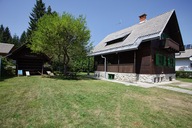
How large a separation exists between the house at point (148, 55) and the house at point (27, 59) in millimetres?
9171

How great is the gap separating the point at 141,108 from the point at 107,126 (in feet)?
7.09

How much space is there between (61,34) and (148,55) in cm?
954

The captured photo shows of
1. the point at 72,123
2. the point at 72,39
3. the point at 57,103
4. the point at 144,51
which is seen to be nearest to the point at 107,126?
the point at 72,123

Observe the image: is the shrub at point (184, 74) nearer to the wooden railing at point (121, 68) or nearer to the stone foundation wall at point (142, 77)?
the stone foundation wall at point (142, 77)

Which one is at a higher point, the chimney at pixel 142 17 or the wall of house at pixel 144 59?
the chimney at pixel 142 17

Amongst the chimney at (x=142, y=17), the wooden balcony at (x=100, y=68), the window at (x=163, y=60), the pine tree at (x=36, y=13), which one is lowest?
the wooden balcony at (x=100, y=68)

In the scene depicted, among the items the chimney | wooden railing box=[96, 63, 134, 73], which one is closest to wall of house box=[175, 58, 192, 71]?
the chimney

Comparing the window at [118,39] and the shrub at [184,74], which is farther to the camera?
the shrub at [184,74]

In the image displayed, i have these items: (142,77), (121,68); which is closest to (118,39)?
(121,68)

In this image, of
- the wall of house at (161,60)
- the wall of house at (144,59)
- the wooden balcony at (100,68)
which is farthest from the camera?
the wooden balcony at (100,68)

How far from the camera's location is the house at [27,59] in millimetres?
14955

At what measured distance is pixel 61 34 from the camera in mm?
12984

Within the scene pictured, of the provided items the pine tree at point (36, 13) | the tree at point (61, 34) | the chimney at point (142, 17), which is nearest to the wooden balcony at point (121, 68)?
the tree at point (61, 34)

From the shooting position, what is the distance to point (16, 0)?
12977mm
